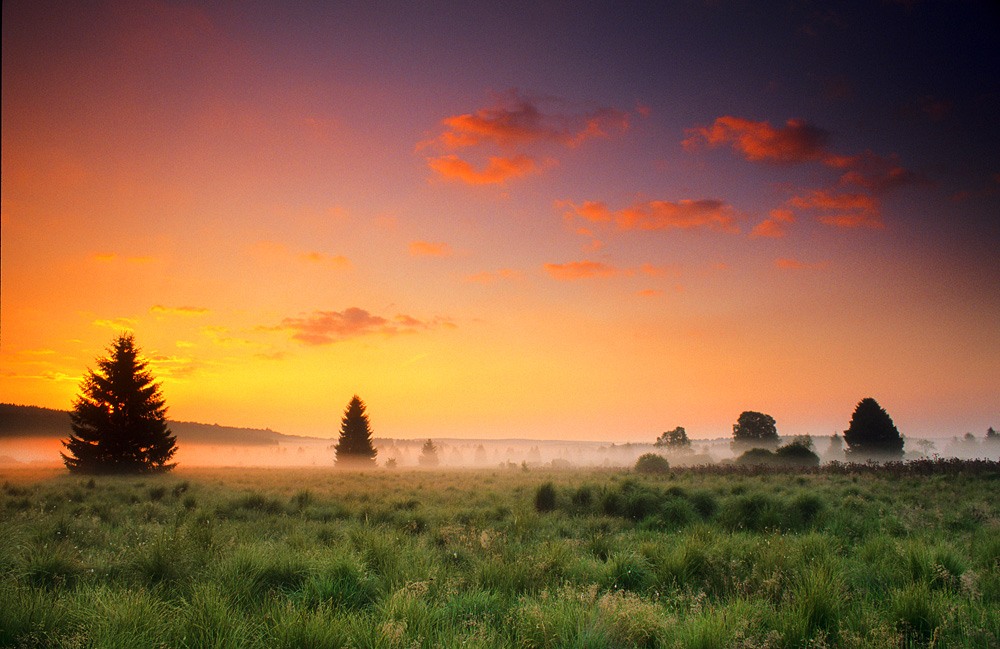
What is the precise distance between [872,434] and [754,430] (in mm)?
14482

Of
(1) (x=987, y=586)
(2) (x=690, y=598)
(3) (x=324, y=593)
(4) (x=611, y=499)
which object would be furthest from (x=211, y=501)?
(1) (x=987, y=586)

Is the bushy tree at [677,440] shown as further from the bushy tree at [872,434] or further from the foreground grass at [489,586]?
the foreground grass at [489,586]

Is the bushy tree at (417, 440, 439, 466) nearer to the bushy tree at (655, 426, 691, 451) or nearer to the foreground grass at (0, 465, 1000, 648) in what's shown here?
the bushy tree at (655, 426, 691, 451)

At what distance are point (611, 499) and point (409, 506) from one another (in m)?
6.24

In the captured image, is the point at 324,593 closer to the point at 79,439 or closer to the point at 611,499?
the point at 611,499

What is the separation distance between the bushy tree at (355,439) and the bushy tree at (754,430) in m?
43.3

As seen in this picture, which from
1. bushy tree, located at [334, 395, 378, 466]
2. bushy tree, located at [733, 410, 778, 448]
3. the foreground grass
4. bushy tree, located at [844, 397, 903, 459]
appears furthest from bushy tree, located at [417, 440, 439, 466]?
the foreground grass

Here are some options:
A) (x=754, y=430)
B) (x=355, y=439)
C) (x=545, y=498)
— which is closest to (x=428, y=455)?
(x=355, y=439)

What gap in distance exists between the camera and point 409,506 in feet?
46.2

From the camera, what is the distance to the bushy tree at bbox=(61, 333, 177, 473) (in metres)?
26.0

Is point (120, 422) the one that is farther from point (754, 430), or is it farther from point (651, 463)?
point (754, 430)

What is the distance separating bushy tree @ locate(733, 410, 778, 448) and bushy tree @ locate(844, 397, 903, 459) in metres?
11.8

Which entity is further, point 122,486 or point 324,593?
point 122,486

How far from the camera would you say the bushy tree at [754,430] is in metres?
53.1
